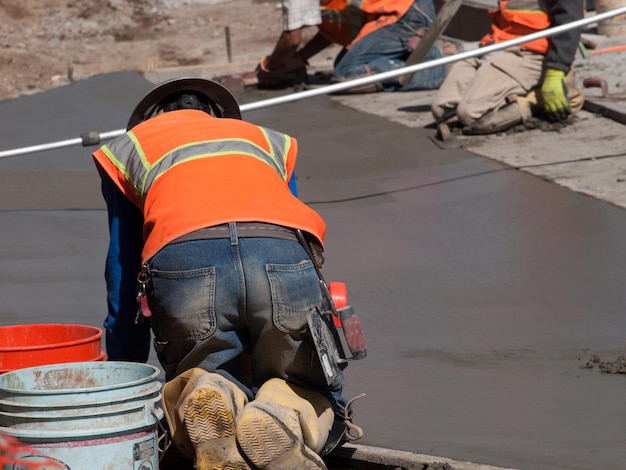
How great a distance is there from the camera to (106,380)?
2.78m

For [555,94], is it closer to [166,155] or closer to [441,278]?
[441,278]

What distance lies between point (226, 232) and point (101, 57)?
13668 millimetres

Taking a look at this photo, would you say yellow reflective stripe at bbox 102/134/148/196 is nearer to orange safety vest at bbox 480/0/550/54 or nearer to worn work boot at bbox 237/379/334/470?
worn work boot at bbox 237/379/334/470

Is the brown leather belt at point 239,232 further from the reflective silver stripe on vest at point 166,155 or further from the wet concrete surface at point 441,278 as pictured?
the wet concrete surface at point 441,278

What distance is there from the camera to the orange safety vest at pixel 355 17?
9367 mm

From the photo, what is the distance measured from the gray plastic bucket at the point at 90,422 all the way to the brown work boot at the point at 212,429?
0.09 m

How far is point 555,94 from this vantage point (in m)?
7.04

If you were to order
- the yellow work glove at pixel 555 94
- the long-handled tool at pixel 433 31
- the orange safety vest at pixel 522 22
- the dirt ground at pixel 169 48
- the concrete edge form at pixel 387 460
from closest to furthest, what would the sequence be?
the concrete edge form at pixel 387 460, the yellow work glove at pixel 555 94, the orange safety vest at pixel 522 22, the dirt ground at pixel 169 48, the long-handled tool at pixel 433 31

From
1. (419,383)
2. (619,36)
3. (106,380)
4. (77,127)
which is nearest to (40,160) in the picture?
(77,127)

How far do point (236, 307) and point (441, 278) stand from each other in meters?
2.35

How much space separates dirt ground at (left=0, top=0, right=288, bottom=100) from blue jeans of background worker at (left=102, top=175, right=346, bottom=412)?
37.9 ft

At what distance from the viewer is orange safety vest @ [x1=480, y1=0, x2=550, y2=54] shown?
23.4 feet

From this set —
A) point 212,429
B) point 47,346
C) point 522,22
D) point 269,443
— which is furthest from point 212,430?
point 522,22

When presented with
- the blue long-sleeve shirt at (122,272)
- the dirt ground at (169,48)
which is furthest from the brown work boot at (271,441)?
the dirt ground at (169,48)
